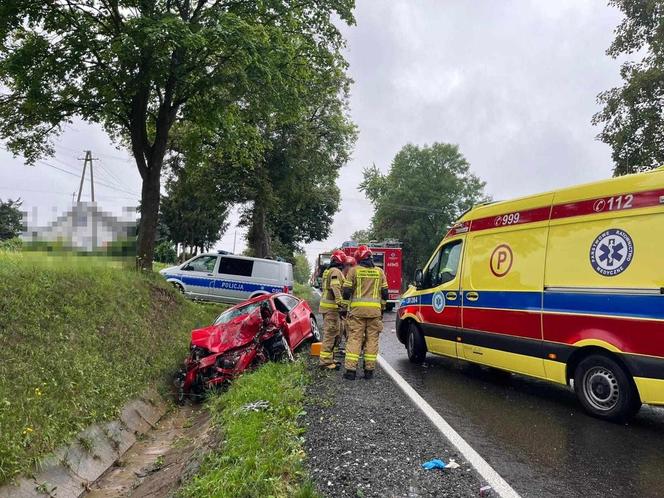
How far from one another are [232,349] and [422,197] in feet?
141

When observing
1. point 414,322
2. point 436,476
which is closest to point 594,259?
point 436,476

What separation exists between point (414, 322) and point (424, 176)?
141ft

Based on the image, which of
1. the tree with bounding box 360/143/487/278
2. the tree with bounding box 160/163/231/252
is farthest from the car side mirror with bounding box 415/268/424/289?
the tree with bounding box 360/143/487/278

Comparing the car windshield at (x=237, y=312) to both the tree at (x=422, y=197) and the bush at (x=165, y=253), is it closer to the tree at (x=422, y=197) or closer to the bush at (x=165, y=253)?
the bush at (x=165, y=253)

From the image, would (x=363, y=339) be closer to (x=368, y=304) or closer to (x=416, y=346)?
(x=368, y=304)

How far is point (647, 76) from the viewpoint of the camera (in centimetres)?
1420

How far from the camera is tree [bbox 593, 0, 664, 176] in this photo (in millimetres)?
14320

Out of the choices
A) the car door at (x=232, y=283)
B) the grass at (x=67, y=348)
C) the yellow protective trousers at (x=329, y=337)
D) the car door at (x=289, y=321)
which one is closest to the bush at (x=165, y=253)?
the car door at (x=232, y=283)

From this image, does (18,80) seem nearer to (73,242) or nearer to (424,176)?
(73,242)

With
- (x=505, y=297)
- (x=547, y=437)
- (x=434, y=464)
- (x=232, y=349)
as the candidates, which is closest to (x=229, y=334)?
(x=232, y=349)

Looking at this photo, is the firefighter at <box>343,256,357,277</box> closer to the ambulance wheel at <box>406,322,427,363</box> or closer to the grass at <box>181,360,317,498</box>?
the ambulance wheel at <box>406,322,427,363</box>

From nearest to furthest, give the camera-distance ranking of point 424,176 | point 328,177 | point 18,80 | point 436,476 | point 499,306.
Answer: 1. point 436,476
2. point 499,306
3. point 18,80
4. point 328,177
5. point 424,176

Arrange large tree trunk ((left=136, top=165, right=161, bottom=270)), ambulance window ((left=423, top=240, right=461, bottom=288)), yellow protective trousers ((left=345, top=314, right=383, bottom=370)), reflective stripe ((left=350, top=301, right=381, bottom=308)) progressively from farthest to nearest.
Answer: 1. large tree trunk ((left=136, top=165, right=161, bottom=270))
2. ambulance window ((left=423, top=240, right=461, bottom=288))
3. reflective stripe ((left=350, top=301, right=381, bottom=308))
4. yellow protective trousers ((left=345, top=314, right=383, bottom=370))

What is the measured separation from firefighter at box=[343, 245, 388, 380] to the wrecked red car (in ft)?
5.00
